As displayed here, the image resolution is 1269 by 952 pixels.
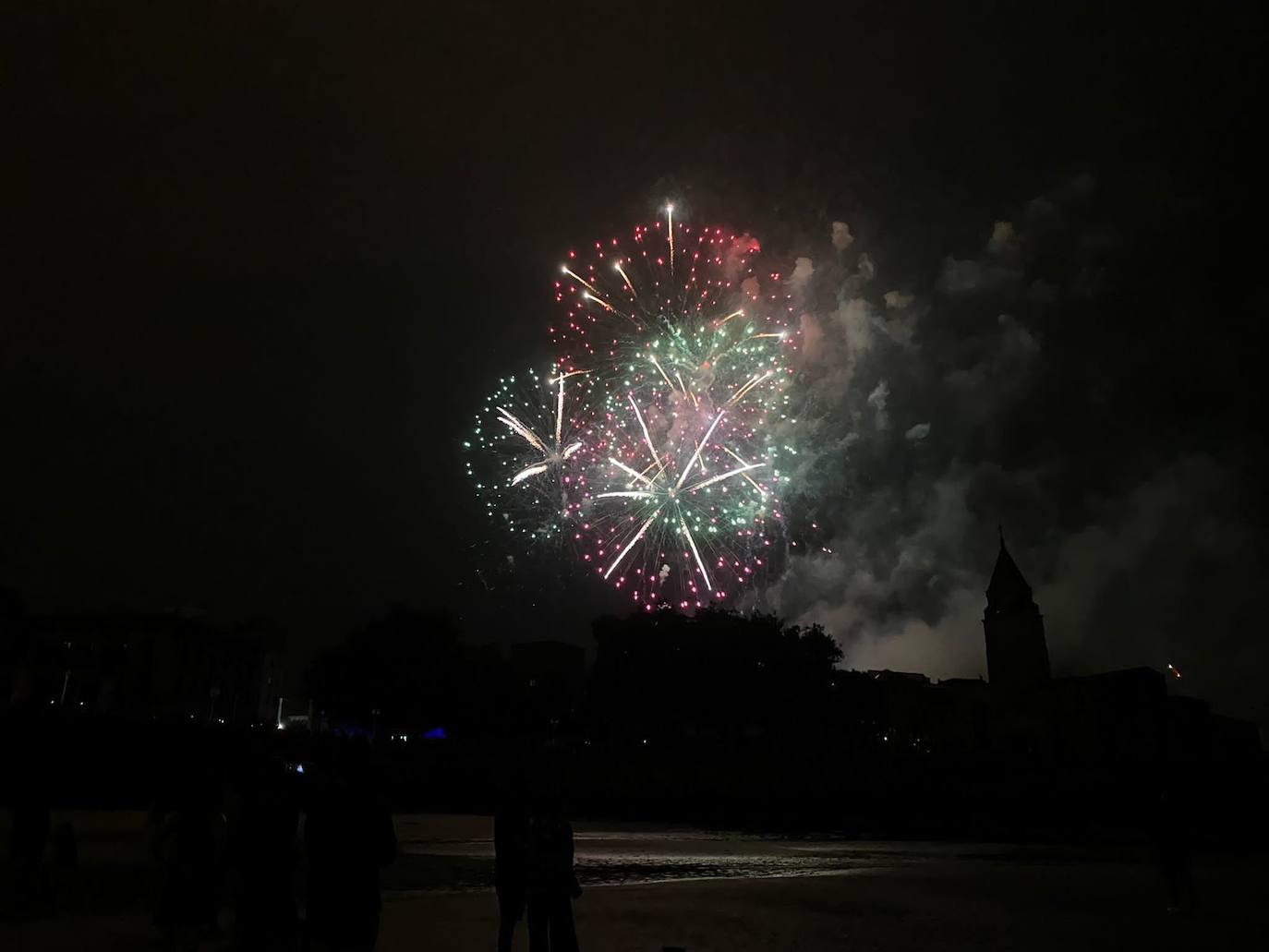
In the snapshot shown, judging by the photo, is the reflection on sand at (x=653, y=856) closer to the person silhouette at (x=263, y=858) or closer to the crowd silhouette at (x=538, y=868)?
the crowd silhouette at (x=538, y=868)

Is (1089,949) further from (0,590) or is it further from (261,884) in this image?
(0,590)

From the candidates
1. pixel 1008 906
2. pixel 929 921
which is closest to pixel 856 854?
pixel 1008 906

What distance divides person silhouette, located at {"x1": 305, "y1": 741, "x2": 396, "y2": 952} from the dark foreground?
374cm

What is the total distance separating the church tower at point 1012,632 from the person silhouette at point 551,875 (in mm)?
78217

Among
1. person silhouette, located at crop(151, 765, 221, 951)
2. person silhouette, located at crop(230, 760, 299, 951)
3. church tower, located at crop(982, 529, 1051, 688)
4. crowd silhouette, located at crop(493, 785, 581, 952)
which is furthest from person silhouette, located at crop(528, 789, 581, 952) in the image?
church tower, located at crop(982, 529, 1051, 688)

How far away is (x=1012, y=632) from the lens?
263 feet

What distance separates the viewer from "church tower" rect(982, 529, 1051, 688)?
78.0m

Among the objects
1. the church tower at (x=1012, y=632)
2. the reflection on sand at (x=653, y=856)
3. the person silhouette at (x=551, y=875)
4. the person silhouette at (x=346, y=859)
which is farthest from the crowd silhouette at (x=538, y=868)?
the church tower at (x=1012, y=632)

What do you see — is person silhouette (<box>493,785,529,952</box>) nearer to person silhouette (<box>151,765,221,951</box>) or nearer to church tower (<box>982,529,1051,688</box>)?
person silhouette (<box>151,765,221,951</box>)

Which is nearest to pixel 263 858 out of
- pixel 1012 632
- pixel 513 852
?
pixel 513 852

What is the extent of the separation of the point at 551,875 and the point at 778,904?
23.8 feet

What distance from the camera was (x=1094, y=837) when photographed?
1264 inches

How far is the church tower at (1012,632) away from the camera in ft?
256

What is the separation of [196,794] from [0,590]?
209ft
